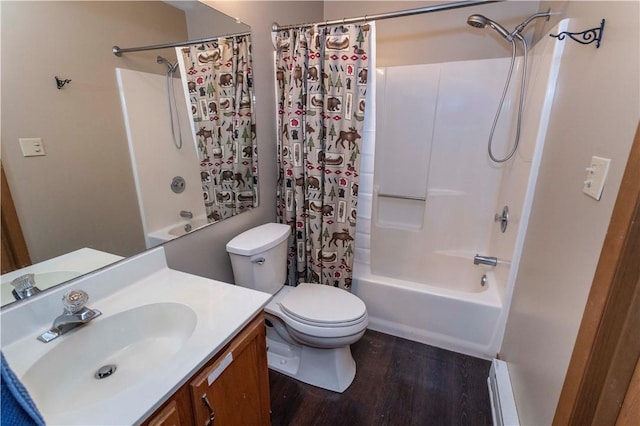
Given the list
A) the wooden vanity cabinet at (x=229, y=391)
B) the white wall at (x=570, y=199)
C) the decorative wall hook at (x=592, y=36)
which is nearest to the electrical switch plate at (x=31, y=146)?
the wooden vanity cabinet at (x=229, y=391)

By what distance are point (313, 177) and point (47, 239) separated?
1.25 meters

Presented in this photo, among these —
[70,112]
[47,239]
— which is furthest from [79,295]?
[70,112]

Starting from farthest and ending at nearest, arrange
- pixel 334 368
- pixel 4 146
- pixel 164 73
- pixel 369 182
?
pixel 369 182 < pixel 334 368 < pixel 164 73 < pixel 4 146

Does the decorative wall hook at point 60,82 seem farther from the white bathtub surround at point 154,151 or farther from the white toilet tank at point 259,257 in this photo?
the white toilet tank at point 259,257

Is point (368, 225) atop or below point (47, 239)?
below

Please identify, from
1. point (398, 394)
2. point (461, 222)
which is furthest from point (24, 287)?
point (461, 222)

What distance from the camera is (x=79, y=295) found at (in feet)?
2.78

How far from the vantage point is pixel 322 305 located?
1528 millimetres

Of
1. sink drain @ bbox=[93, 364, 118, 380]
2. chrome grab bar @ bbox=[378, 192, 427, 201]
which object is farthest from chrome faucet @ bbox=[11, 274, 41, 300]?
chrome grab bar @ bbox=[378, 192, 427, 201]

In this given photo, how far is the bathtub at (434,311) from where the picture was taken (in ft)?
5.69

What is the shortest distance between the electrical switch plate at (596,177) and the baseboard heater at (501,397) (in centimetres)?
102

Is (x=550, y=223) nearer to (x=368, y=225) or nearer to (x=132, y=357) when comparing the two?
(x=368, y=225)

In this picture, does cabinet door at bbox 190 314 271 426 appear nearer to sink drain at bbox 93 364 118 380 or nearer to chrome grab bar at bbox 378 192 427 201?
sink drain at bbox 93 364 118 380

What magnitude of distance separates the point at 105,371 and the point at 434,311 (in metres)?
1.65
